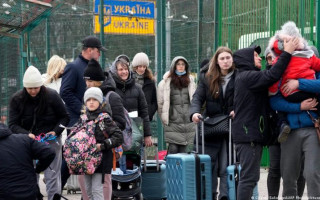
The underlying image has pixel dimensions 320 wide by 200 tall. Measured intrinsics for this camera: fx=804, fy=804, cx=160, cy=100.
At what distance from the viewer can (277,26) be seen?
13.3 metres

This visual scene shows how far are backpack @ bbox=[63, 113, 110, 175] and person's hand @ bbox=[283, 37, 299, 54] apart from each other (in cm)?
204

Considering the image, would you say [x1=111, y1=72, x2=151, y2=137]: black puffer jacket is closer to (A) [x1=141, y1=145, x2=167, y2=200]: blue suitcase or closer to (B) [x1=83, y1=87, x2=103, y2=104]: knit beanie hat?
(A) [x1=141, y1=145, x2=167, y2=200]: blue suitcase

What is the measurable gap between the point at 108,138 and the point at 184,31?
6.28m

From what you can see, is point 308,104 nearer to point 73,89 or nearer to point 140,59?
point 73,89

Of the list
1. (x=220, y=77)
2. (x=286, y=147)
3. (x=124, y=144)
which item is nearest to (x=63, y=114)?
(x=124, y=144)

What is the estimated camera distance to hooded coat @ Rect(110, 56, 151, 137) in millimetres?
10172

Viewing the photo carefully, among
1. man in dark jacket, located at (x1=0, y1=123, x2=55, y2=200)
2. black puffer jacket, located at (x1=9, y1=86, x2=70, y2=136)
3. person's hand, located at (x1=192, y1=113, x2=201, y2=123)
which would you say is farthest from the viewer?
black puffer jacket, located at (x1=9, y1=86, x2=70, y2=136)

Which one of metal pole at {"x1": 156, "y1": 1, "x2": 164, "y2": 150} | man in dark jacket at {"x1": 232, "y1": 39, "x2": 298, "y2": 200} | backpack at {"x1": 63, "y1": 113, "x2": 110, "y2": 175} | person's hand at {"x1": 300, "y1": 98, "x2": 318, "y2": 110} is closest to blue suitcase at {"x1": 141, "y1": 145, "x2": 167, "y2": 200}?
backpack at {"x1": 63, "y1": 113, "x2": 110, "y2": 175}

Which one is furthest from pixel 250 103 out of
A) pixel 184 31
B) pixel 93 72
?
pixel 184 31

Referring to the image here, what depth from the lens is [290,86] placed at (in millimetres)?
7391

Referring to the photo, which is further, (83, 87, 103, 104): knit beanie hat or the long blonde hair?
the long blonde hair

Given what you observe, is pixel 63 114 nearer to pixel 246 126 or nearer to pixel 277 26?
pixel 246 126

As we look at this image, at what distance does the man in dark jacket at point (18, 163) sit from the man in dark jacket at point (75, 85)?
2.01 metres

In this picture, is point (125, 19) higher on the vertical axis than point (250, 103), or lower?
higher
